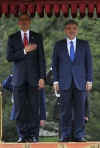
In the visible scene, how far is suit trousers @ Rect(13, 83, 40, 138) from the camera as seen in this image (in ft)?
48.2

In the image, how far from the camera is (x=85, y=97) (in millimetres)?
14742

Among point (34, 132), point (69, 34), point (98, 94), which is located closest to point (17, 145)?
point (34, 132)

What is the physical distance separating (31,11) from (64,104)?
5.44 feet

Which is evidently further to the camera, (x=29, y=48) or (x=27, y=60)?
(x=27, y=60)

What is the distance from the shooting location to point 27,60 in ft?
48.4

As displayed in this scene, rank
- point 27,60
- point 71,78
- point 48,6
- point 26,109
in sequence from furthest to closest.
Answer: point 26,109 < point 27,60 < point 71,78 < point 48,6

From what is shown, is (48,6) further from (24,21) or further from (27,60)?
(27,60)

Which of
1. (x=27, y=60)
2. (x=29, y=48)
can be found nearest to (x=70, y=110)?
(x=27, y=60)

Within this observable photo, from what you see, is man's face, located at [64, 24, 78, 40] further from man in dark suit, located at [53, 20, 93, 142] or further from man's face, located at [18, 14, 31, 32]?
man's face, located at [18, 14, 31, 32]

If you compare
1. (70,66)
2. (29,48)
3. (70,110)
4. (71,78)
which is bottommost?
(70,110)

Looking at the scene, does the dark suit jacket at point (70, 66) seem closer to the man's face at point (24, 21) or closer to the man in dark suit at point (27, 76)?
the man in dark suit at point (27, 76)

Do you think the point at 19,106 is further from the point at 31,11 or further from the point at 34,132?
the point at 31,11

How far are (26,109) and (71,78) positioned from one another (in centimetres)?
99

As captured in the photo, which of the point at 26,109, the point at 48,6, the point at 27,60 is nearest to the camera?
the point at 48,6
